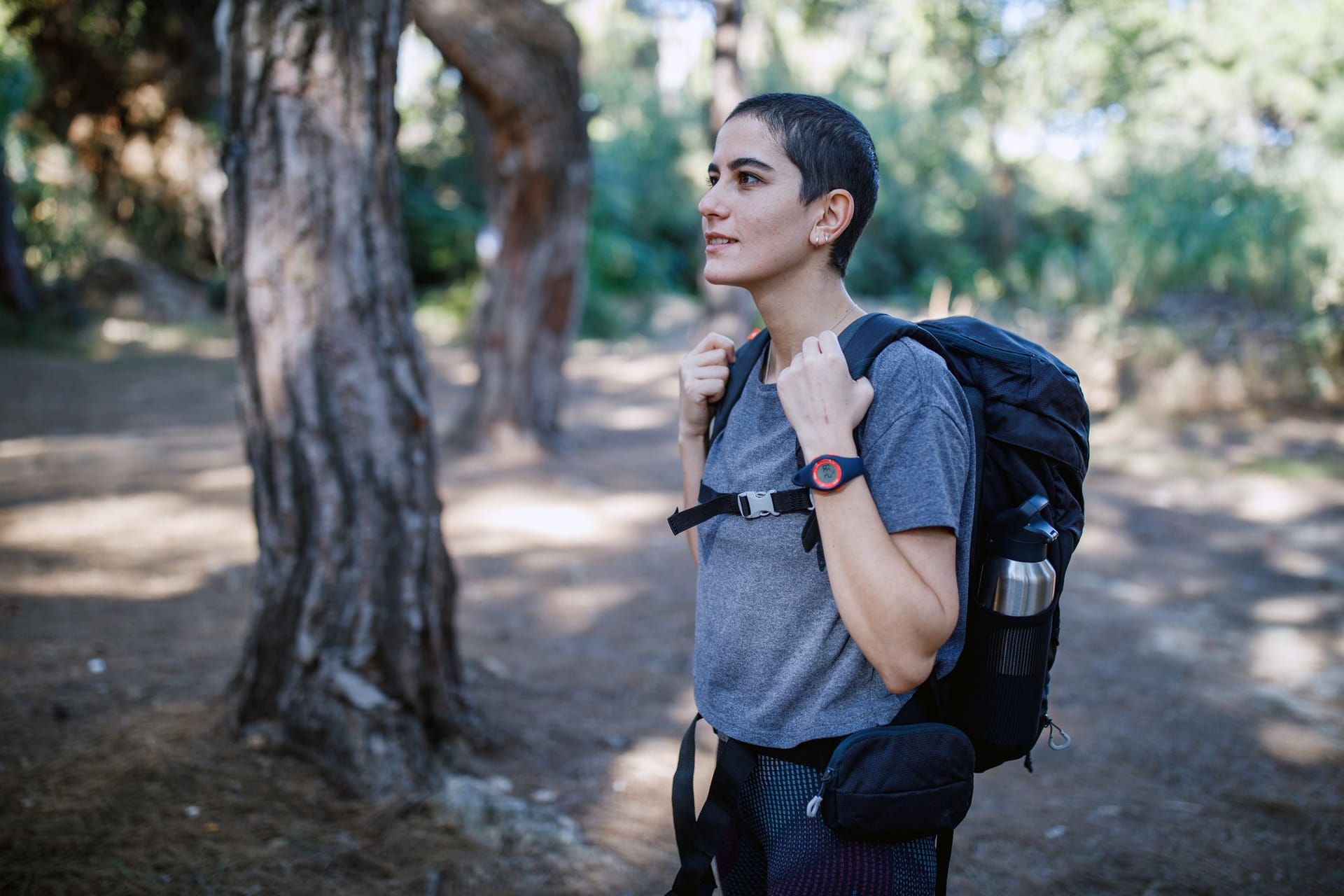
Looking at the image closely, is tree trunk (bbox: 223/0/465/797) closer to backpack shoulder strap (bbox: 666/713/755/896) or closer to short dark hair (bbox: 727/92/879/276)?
backpack shoulder strap (bbox: 666/713/755/896)

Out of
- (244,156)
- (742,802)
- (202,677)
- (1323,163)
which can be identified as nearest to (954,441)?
(742,802)

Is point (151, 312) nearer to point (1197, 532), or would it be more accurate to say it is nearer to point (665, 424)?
point (665, 424)

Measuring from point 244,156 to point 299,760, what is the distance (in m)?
1.93

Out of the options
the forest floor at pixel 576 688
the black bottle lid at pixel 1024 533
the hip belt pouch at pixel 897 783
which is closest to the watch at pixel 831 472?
the black bottle lid at pixel 1024 533

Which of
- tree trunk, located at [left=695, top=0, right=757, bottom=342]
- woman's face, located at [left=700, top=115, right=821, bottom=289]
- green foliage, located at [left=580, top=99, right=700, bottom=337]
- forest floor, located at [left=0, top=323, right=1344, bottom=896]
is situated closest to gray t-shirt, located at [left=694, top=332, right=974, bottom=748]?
woman's face, located at [left=700, top=115, right=821, bottom=289]

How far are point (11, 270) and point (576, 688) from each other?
46.8 feet

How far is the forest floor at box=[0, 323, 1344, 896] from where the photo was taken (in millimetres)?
2775

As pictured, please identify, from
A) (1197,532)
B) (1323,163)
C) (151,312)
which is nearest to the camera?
(1197,532)

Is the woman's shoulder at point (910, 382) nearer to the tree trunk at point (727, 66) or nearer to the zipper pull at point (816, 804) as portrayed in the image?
the zipper pull at point (816, 804)

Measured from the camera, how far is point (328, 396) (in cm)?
301

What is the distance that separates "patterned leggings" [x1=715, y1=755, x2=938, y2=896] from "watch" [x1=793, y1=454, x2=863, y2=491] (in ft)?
1.74

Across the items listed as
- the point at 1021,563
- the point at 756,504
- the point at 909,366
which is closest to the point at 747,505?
the point at 756,504

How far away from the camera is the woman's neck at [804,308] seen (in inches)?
66.1

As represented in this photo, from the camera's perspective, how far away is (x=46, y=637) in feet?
13.7
